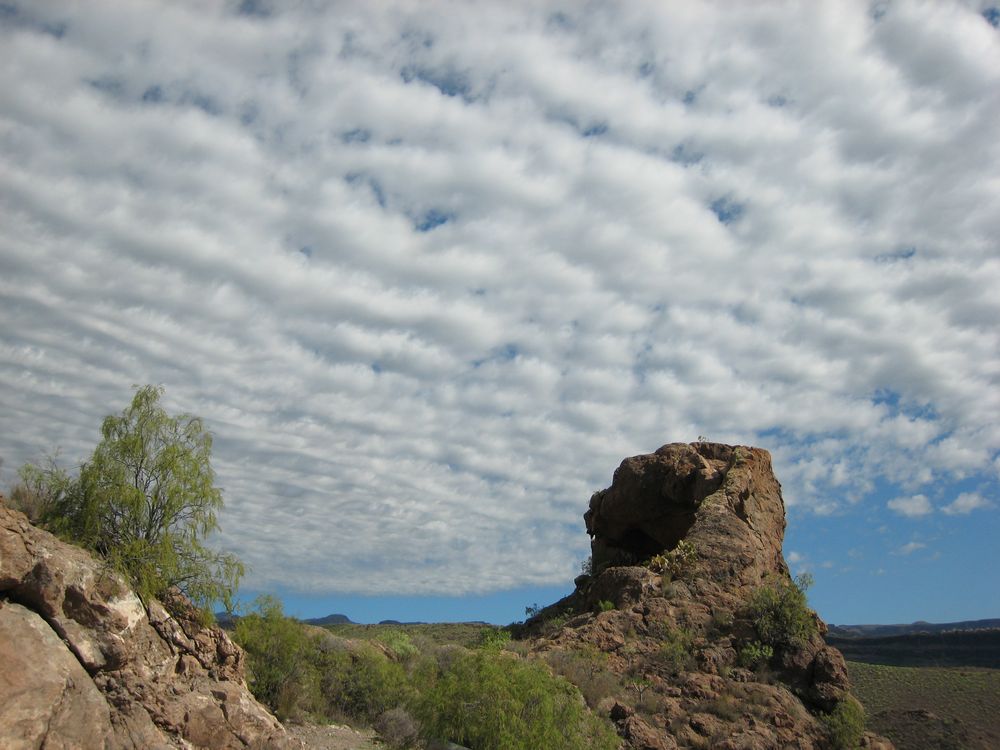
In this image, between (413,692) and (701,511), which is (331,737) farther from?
(701,511)

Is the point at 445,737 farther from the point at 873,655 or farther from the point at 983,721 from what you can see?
the point at 873,655

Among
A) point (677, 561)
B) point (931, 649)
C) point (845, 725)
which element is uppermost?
point (677, 561)

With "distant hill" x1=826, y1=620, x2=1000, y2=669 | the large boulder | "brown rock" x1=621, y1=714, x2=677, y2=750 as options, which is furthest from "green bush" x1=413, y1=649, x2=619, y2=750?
"distant hill" x1=826, y1=620, x2=1000, y2=669

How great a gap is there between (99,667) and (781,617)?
23099mm

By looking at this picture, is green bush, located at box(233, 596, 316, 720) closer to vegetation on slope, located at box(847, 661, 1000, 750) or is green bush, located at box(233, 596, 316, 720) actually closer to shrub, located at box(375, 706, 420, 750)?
shrub, located at box(375, 706, 420, 750)

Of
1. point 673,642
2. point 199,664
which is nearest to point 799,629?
point 673,642

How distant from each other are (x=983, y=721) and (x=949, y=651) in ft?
117

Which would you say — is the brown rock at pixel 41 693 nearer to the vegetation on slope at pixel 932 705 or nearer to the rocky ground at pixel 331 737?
the rocky ground at pixel 331 737

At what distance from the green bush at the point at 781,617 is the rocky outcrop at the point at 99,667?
18535mm

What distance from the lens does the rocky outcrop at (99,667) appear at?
39.6ft

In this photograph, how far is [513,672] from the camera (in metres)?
19.5

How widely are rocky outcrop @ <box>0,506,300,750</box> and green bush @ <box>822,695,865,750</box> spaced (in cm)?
1773

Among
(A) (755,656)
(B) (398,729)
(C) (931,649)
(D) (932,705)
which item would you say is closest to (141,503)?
(B) (398,729)

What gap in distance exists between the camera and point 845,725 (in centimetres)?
2555
